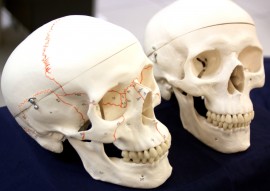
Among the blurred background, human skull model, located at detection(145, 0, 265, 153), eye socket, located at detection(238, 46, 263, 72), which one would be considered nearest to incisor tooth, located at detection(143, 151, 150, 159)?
human skull model, located at detection(145, 0, 265, 153)

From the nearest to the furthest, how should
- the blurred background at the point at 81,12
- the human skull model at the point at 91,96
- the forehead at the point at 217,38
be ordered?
the human skull model at the point at 91,96
the forehead at the point at 217,38
the blurred background at the point at 81,12

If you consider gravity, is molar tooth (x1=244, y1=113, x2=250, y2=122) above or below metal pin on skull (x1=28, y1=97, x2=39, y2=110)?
below

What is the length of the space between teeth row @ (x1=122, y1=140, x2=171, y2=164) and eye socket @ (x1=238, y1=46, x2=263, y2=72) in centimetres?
35

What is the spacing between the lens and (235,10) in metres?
1.03

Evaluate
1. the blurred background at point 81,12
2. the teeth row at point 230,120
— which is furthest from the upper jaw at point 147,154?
the blurred background at point 81,12

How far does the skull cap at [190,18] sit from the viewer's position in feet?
3.31

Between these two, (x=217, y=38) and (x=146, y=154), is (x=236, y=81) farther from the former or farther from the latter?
(x=146, y=154)

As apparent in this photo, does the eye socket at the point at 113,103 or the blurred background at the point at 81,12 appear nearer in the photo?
the eye socket at the point at 113,103

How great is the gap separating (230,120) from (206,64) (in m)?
0.16

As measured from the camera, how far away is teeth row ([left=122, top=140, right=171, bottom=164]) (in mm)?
879

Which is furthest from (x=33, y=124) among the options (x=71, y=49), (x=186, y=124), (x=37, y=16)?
(x=37, y=16)

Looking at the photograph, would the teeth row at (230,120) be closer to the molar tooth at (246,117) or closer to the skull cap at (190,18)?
the molar tooth at (246,117)

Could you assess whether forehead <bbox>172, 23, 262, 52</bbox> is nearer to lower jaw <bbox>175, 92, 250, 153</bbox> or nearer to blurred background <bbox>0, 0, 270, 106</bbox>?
lower jaw <bbox>175, 92, 250, 153</bbox>

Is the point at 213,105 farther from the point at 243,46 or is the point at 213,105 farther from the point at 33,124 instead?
the point at 33,124
